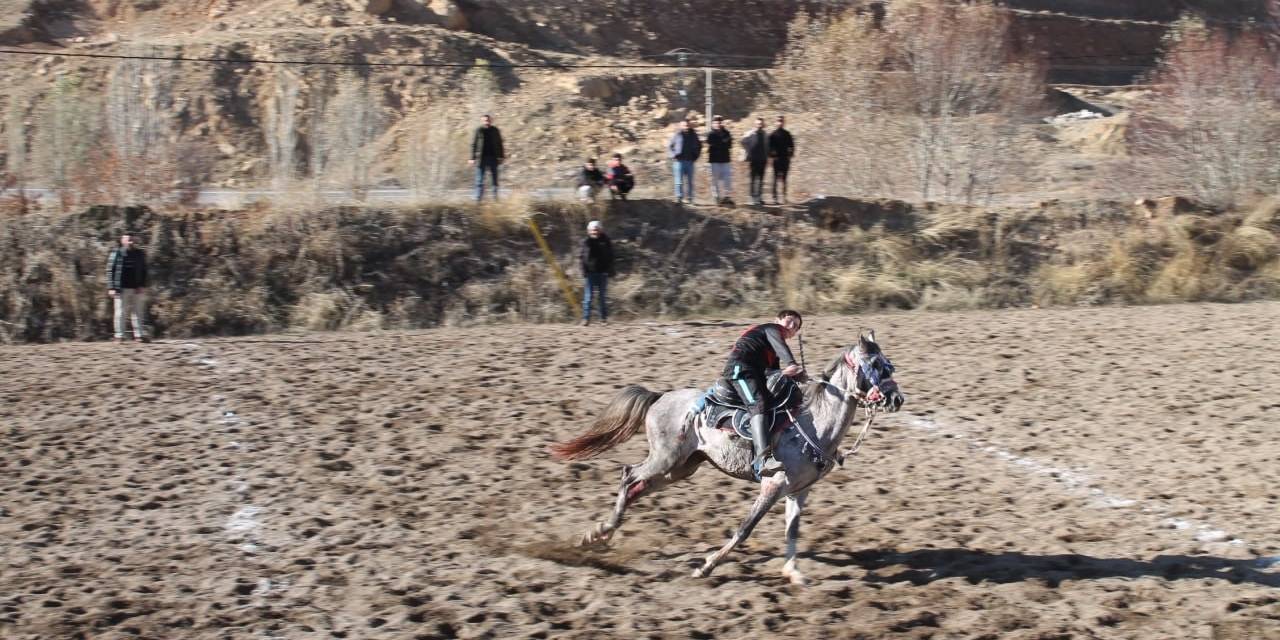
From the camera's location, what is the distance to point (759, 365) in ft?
32.0

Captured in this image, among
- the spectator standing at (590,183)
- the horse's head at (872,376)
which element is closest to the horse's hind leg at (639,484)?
the horse's head at (872,376)

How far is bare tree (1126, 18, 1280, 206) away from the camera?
28031 mm

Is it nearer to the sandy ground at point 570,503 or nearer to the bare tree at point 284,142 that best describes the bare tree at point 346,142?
the bare tree at point 284,142

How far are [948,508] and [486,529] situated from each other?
13.2ft

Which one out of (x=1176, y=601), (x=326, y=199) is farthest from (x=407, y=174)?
(x=1176, y=601)

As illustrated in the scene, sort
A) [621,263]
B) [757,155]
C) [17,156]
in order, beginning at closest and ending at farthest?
[17,156], [621,263], [757,155]

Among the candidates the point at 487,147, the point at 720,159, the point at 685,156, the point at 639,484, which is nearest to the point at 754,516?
the point at 639,484

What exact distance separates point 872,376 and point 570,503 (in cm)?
357

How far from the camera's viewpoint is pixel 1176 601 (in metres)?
9.03

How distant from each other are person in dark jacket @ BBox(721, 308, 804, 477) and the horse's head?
0.39 meters

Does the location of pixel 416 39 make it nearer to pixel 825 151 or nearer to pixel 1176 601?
pixel 825 151

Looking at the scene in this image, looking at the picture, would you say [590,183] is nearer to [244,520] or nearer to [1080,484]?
[1080,484]

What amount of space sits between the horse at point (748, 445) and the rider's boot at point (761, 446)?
7cm

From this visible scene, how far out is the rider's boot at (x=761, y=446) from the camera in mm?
9555
